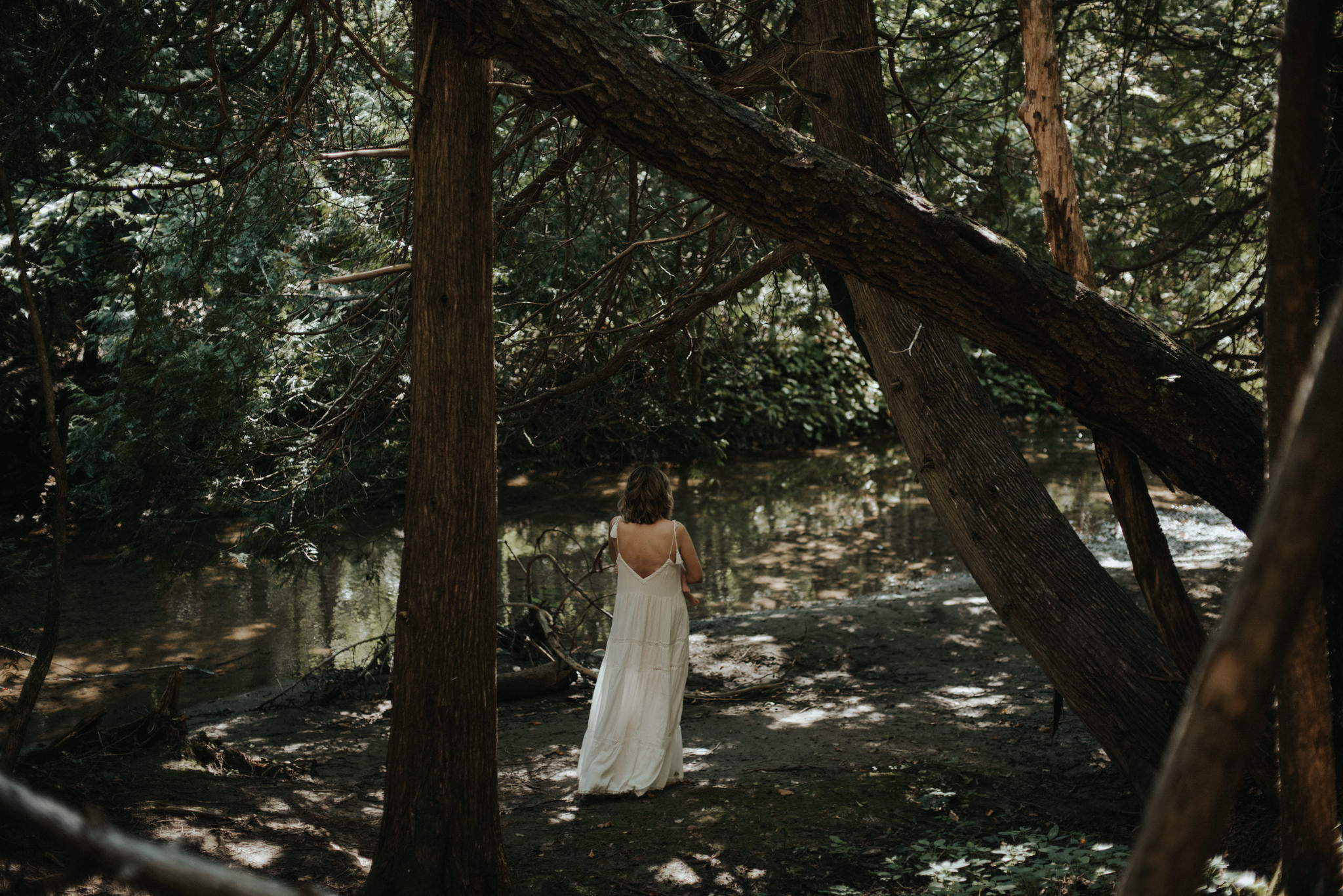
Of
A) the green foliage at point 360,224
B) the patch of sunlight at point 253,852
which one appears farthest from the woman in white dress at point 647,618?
the patch of sunlight at point 253,852

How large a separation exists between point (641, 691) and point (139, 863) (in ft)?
16.1

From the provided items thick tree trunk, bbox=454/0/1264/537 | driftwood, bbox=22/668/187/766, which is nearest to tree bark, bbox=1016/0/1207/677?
thick tree trunk, bbox=454/0/1264/537

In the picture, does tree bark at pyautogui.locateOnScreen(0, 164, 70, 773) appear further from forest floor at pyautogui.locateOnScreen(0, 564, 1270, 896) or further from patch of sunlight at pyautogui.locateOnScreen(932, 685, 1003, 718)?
patch of sunlight at pyautogui.locateOnScreen(932, 685, 1003, 718)

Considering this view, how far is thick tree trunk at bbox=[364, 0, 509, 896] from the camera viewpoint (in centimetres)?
384

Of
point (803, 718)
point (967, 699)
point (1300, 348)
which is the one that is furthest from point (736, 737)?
point (1300, 348)

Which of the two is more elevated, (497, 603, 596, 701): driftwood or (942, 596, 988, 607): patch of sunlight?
(942, 596, 988, 607): patch of sunlight

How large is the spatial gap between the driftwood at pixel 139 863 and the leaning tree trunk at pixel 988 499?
3.81 metres

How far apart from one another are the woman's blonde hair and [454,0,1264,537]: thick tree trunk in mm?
2343

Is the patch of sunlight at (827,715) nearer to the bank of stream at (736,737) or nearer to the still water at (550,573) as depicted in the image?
the bank of stream at (736,737)

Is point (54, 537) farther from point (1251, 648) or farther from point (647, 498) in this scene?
point (1251, 648)

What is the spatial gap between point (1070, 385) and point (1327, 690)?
5.38 feet

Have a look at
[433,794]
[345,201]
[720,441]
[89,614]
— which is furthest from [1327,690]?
[89,614]

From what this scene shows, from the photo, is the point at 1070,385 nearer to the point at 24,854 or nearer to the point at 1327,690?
the point at 1327,690

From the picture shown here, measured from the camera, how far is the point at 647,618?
19.8 feet
